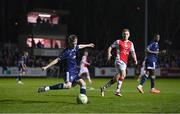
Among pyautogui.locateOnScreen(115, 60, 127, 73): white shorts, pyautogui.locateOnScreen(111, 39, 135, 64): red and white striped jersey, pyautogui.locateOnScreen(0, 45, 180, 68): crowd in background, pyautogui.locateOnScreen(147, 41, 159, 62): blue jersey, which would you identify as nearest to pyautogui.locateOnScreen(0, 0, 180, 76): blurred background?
pyautogui.locateOnScreen(0, 45, 180, 68): crowd in background

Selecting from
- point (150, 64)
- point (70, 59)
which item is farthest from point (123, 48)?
point (70, 59)

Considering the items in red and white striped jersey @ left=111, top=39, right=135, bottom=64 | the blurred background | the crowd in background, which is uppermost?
the blurred background

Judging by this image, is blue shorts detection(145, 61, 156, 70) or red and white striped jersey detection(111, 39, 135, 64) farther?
blue shorts detection(145, 61, 156, 70)

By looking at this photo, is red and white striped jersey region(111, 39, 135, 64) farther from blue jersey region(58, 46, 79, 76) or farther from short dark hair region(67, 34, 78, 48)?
short dark hair region(67, 34, 78, 48)

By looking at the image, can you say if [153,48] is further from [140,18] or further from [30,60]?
[140,18]

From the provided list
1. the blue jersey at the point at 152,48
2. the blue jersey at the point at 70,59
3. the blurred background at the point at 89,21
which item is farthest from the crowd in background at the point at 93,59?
the blue jersey at the point at 70,59

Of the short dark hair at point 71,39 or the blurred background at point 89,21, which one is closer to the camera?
the short dark hair at point 71,39

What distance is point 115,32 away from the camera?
7281 centimetres

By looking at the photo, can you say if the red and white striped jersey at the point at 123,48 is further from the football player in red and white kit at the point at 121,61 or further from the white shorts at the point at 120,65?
the white shorts at the point at 120,65

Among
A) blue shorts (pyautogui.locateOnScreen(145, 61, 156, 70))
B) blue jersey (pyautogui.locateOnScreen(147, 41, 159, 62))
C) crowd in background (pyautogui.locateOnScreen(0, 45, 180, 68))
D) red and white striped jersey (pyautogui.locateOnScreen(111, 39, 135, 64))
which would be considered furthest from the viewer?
crowd in background (pyautogui.locateOnScreen(0, 45, 180, 68))

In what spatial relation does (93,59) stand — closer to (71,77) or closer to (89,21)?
(89,21)

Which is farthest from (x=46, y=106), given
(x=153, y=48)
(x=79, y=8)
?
(x=79, y=8)

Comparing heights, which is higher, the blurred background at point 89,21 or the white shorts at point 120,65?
the blurred background at point 89,21

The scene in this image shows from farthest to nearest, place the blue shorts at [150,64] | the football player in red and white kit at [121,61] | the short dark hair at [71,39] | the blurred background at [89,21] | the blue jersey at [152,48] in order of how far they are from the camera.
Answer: the blurred background at [89,21] → the blue shorts at [150,64] → the blue jersey at [152,48] → the football player in red and white kit at [121,61] → the short dark hair at [71,39]
